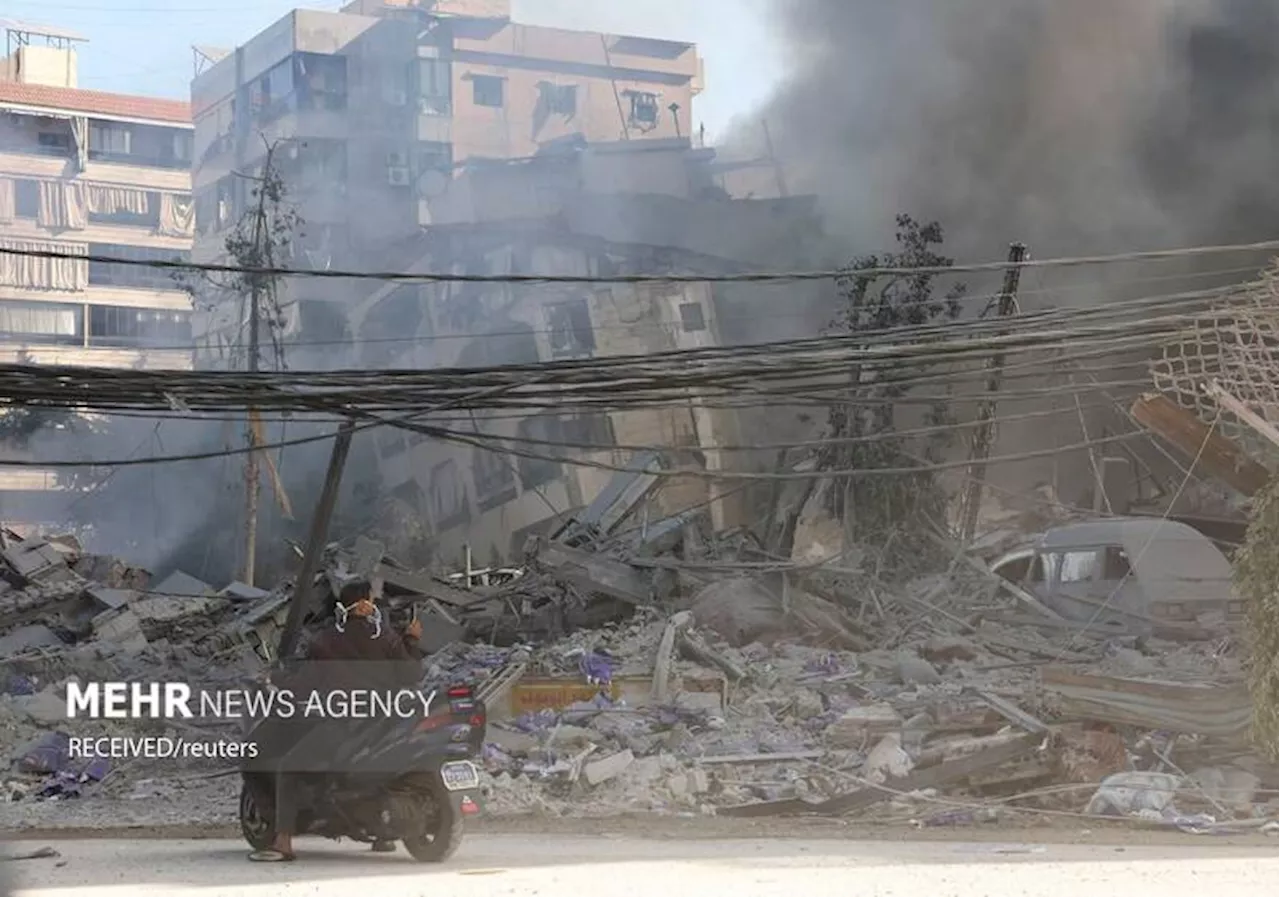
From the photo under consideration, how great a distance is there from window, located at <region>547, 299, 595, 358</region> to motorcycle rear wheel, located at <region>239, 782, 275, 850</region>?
22372 mm

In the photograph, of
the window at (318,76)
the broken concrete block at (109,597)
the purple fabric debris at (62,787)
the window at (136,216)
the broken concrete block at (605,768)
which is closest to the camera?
the broken concrete block at (605,768)

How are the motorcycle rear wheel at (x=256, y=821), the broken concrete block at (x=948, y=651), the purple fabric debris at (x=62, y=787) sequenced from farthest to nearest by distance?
the broken concrete block at (x=948, y=651) < the purple fabric debris at (x=62, y=787) < the motorcycle rear wheel at (x=256, y=821)

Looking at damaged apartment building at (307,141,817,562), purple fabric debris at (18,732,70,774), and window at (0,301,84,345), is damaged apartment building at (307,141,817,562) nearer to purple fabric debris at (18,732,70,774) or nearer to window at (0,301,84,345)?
window at (0,301,84,345)

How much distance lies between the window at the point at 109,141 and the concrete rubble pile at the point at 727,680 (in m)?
32.3

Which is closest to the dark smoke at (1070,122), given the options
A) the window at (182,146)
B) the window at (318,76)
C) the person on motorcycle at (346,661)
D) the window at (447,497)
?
the window at (447,497)

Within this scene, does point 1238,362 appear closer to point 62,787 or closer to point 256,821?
point 256,821

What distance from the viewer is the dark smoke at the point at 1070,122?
90.8 ft

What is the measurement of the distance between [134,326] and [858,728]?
131ft

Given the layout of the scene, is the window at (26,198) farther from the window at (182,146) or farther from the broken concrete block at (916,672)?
the broken concrete block at (916,672)

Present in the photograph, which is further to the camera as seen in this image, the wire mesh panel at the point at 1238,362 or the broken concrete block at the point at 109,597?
the broken concrete block at the point at 109,597

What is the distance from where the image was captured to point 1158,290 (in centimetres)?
2647

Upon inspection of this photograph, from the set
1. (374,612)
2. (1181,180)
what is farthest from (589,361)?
(1181,180)

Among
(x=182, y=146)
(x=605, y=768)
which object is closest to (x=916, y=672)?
(x=605, y=768)

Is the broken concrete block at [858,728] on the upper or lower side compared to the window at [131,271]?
lower
